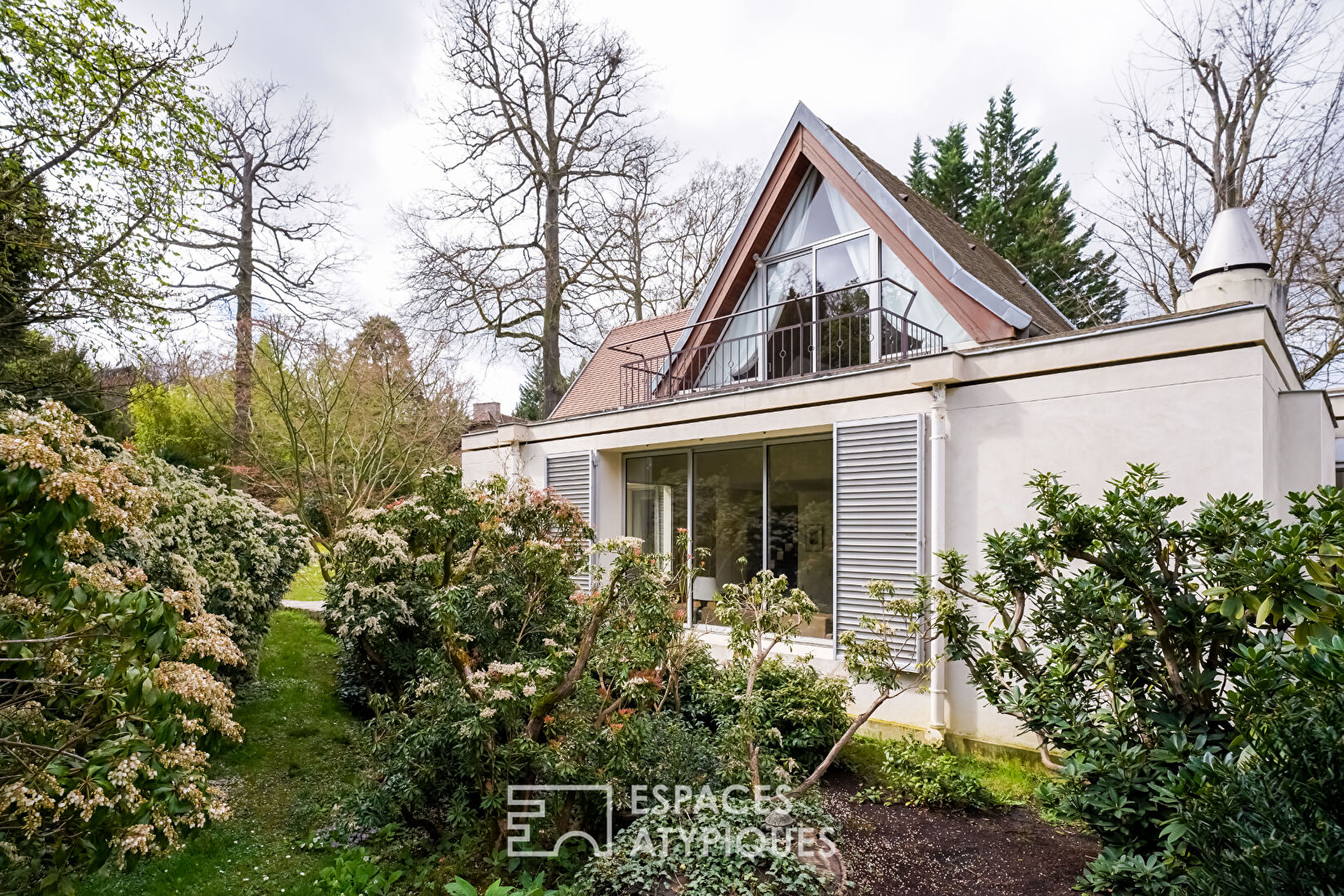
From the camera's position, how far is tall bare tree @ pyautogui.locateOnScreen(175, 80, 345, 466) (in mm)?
15828

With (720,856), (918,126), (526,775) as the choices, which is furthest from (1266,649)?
(918,126)

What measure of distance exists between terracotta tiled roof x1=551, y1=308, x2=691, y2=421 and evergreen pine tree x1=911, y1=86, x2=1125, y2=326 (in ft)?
41.8

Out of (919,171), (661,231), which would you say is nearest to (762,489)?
(661,231)

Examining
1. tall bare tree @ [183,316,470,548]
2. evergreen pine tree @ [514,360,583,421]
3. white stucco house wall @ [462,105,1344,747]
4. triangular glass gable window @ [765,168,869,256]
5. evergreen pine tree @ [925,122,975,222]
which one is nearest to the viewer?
white stucco house wall @ [462,105,1344,747]

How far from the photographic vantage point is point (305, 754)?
6.60 m

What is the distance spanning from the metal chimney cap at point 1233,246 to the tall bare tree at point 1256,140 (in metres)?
8.61

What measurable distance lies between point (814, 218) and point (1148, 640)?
7431 millimetres

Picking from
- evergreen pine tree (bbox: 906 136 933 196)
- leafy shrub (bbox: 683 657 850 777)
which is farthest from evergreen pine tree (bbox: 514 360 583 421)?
leafy shrub (bbox: 683 657 850 777)

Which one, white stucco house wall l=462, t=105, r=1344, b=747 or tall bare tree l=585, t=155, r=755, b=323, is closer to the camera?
white stucco house wall l=462, t=105, r=1344, b=747

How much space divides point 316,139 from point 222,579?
14.4m

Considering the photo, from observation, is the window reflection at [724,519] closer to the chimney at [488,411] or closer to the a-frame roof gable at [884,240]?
the a-frame roof gable at [884,240]

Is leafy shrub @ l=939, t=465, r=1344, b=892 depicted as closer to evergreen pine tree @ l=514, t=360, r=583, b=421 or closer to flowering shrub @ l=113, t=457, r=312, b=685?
flowering shrub @ l=113, t=457, r=312, b=685

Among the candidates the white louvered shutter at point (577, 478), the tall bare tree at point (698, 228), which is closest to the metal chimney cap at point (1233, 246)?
the white louvered shutter at point (577, 478)

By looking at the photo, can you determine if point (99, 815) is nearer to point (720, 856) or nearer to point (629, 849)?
point (629, 849)
